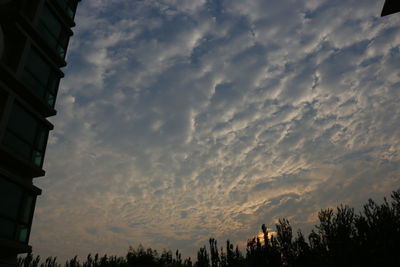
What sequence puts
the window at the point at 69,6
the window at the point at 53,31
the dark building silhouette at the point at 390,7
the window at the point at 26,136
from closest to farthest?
the dark building silhouette at the point at 390,7
the window at the point at 26,136
the window at the point at 53,31
the window at the point at 69,6

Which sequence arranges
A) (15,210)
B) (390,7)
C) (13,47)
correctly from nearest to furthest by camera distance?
(390,7) → (15,210) → (13,47)

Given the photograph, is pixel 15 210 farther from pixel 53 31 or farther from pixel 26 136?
pixel 53 31

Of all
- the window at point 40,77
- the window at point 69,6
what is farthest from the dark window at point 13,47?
the window at point 69,6

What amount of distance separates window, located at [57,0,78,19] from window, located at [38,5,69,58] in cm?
156

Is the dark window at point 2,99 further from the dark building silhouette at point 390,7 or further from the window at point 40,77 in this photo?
the dark building silhouette at point 390,7

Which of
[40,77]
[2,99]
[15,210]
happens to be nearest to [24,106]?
[2,99]

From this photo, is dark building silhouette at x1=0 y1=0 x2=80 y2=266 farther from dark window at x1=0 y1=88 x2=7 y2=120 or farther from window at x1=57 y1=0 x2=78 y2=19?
window at x1=57 y1=0 x2=78 y2=19

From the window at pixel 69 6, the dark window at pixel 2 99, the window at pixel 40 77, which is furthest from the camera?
the window at pixel 69 6

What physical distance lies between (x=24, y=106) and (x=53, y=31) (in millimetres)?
6439

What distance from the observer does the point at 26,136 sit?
15172 millimetres

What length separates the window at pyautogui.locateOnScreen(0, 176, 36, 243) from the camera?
13.0 meters

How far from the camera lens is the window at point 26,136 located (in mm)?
14172

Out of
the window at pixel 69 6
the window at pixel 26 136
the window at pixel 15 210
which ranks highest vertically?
the window at pixel 69 6

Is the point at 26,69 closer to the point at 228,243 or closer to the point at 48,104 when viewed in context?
the point at 48,104
